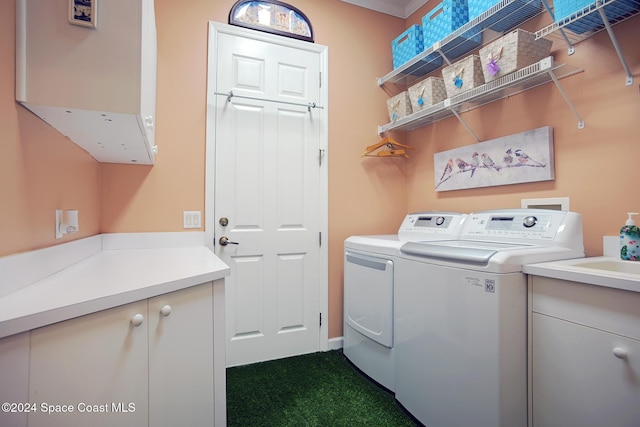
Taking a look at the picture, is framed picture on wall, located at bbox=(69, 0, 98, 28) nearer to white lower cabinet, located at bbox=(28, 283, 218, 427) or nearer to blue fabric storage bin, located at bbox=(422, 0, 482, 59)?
white lower cabinet, located at bbox=(28, 283, 218, 427)

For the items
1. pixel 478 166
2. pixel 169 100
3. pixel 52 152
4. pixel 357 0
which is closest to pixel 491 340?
pixel 478 166

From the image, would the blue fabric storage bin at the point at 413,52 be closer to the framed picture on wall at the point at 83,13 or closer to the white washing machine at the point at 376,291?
the white washing machine at the point at 376,291

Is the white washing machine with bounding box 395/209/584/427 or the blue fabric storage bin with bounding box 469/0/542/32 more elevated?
the blue fabric storage bin with bounding box 469/0/542/32

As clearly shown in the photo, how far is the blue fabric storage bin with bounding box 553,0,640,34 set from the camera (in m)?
1.30

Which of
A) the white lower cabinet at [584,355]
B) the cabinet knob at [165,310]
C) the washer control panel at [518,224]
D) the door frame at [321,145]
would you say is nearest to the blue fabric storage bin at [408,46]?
the door frame at [321,145]

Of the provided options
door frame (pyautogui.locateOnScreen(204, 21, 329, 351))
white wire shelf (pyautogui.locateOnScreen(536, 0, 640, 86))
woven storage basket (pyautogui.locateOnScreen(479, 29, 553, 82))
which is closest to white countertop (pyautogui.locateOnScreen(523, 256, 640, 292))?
white wire shelf (pyautogui.locateOnScreen(536, 0, 640, 86))

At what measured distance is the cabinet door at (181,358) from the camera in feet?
3.24

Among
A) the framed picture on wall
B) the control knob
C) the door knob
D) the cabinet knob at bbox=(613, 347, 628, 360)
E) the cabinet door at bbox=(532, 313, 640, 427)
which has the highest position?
the framed picture on wall

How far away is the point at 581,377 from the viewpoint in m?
1.09

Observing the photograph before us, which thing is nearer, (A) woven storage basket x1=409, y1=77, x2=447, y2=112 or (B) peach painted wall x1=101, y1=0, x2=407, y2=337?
(B) peach painted wall x1=101, y1=0, x2=407, y2=337

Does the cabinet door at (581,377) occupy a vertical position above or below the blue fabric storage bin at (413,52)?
below

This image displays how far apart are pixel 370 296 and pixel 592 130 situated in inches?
57.3

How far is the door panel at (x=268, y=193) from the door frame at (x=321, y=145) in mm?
33

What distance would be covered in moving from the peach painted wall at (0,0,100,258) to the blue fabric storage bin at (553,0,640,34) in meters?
2.06
